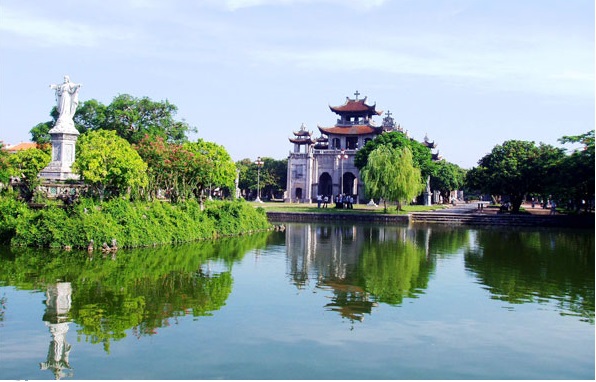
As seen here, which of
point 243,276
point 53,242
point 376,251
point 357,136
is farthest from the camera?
point 357,136

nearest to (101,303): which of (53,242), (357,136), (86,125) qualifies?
(53,242)

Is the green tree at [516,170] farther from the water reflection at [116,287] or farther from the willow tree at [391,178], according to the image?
the water reflection at [116,287]

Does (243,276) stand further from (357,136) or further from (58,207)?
(357,136)

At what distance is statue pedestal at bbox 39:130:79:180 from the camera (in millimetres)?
26812

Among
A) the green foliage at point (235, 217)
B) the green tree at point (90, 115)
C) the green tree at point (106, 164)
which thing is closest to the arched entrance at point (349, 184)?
the green tree at point (90, 115)

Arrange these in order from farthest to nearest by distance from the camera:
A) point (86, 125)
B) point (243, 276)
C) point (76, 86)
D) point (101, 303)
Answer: point (86, 125), point (76, 86), point (243, 276), point (101, 303)

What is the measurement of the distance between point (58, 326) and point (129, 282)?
4.45m

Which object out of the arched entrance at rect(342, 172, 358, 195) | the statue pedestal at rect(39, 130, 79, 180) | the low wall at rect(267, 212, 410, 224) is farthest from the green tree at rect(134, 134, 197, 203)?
the arched entrance at rect(342, 172, 358, 195)

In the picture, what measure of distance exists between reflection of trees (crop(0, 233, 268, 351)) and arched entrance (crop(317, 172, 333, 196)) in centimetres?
5387

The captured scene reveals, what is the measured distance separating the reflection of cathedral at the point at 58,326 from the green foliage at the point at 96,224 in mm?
7068

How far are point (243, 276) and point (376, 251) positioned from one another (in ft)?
28.9

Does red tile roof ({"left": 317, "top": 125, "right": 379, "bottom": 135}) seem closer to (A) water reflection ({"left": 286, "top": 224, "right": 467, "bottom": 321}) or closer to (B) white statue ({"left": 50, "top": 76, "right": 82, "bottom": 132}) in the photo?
(A) water reflection ({"left": 286, "top": 224, "right": 467, "bottom": 321})

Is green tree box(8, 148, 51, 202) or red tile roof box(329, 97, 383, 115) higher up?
red tile roof box(329, 97, 383, 115)

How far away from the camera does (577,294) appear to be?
15.3m
